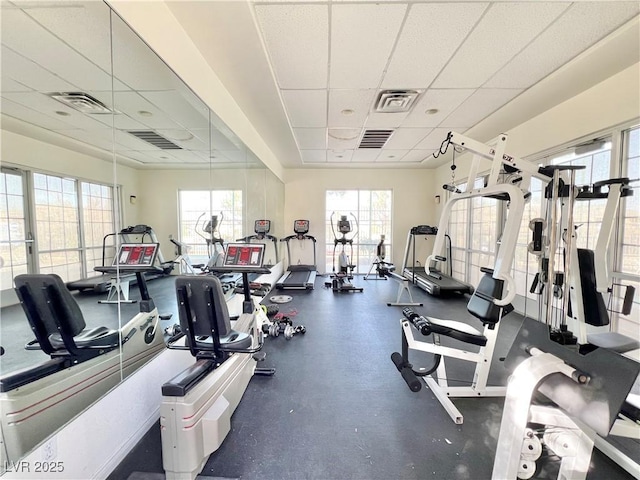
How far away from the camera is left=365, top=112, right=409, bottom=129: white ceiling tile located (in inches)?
144

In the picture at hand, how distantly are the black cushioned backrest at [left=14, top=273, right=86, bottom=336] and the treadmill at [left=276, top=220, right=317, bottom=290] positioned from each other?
14.7 feet

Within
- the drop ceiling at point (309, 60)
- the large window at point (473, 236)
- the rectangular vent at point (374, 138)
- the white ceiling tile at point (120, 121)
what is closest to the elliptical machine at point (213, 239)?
the drop ceiling at point (309, 60)

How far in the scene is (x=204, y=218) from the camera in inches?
120

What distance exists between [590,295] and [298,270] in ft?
18.9

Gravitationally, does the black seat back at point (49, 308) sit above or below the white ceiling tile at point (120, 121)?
below

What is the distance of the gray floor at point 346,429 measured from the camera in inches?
61.4

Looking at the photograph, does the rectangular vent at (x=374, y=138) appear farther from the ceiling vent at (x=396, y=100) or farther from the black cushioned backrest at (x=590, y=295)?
the black cushioned backrest at (x=590, y=295)

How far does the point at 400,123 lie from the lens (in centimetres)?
398

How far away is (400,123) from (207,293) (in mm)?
3685

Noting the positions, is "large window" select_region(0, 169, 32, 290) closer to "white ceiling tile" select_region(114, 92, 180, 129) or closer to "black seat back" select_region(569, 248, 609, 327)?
"white ceiling tile" select_region(114, 92, 180, 129)

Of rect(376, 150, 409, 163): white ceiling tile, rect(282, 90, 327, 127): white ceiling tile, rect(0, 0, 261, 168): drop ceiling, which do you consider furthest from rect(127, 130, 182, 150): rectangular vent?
rect(376, 150, 409, 163): white ceiling tile

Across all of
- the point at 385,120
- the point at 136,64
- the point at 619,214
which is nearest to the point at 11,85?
the point at 136,64

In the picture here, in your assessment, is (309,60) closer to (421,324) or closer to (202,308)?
(202,308)

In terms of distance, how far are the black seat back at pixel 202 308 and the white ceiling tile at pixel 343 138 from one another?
137 inches
